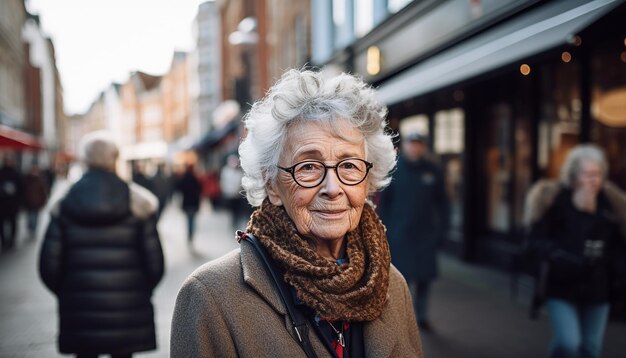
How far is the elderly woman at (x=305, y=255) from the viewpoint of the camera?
5.44 ft

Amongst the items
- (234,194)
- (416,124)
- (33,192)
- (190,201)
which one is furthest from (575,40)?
(33,192)

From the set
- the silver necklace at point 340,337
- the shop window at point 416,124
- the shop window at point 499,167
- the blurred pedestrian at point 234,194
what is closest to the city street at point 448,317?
the shop window at point 499,167

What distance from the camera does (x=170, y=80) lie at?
69188 mm

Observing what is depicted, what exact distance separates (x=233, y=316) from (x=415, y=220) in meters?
4.47

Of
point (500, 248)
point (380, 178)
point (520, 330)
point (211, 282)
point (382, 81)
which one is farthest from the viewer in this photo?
point (382, 81)

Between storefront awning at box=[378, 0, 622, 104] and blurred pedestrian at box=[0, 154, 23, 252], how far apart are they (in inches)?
320

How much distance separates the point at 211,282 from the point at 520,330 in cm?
495

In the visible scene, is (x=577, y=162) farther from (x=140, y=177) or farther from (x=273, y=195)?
(x=140, y=177)

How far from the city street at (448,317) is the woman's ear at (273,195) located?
3665 millimetres

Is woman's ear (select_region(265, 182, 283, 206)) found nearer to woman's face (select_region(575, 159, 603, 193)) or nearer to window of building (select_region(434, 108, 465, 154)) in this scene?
woman's face (select_region(575, 159, 603, 193))

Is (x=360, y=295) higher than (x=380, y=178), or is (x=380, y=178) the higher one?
(x=380, y=178)

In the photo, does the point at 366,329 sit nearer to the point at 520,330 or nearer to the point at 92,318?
the point at 92,318

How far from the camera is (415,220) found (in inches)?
233

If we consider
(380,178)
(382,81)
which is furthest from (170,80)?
(380,178)
